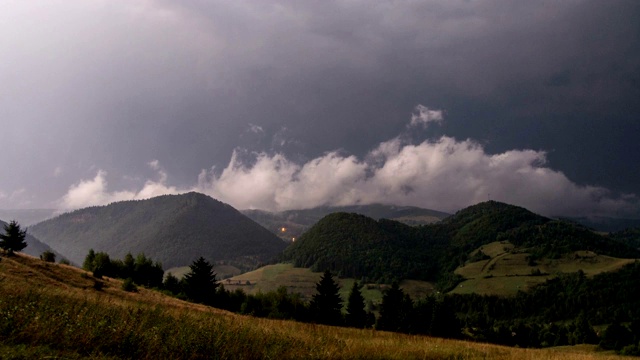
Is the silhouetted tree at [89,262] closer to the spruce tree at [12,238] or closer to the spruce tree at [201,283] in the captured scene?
the spruce tree at [201,283]

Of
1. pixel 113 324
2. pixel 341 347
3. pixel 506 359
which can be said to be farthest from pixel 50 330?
pixel 506 359

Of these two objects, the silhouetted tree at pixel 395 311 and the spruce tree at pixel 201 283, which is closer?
the spruce tree at pixel 201 283

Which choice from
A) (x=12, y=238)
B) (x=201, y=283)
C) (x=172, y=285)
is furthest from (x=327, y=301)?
(x=12, y=238)

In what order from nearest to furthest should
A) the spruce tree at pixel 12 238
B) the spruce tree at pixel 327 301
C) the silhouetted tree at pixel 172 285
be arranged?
the spruce tree at pixel 12 238 < the spruce tree at pixel 327 301 < the silhouetted tree at pixel 172 285

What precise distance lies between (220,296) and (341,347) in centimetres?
10147

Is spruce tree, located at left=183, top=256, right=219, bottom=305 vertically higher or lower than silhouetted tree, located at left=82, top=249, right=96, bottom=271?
lower

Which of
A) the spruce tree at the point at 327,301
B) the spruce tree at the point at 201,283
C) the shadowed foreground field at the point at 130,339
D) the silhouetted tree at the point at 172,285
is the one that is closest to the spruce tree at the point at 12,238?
the spruce tree at the point at 201,283

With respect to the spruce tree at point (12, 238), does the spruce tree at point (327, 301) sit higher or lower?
lower

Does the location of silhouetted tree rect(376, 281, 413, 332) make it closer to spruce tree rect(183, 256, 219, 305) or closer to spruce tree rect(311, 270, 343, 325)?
spruce tree rect(311, 270, 343, 325)

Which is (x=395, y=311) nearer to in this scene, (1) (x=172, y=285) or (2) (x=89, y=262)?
(1) (x=172, y=285)

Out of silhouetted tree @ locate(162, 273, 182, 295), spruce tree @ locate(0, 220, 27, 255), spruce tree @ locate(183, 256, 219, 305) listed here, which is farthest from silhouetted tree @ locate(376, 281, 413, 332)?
spruce tree @ locate(0, 220, 27, 255)

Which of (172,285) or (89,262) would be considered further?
(172,285)

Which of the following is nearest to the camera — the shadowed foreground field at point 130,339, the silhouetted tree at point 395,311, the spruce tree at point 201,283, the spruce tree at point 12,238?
the shadowed foreground field at point 130,339

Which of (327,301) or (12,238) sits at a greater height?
(12,238)
